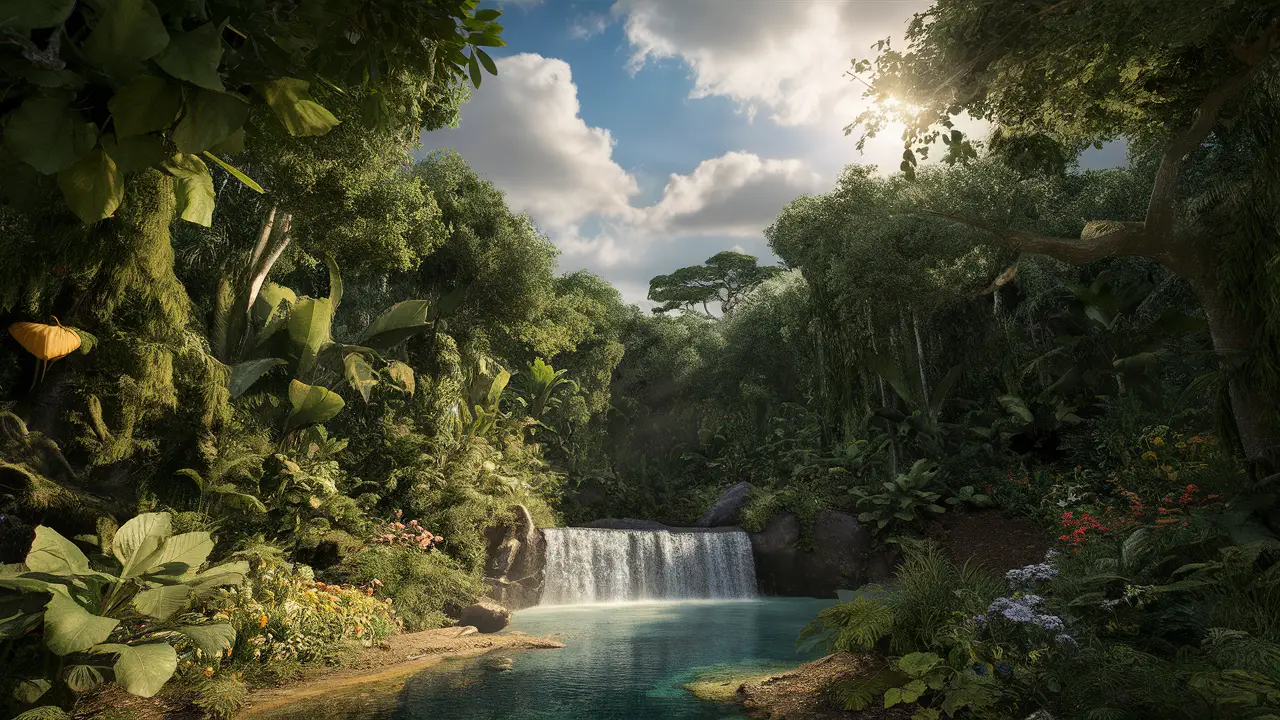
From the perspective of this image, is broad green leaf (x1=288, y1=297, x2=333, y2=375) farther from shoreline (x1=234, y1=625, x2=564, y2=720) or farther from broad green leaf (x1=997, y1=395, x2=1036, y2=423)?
broad green leaf (x1=997, y1=395, x2=1036, y2=423)

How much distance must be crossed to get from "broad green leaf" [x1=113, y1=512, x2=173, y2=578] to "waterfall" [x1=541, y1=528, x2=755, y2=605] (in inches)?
400

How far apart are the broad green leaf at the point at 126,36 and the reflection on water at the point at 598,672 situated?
5847 mm

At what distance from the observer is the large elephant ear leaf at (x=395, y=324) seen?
12.4 m

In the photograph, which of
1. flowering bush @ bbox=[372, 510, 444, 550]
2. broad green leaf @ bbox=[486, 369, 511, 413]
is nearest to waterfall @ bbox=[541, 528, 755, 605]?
broad green leaf @ bbox=[486, 369, 511, 413]

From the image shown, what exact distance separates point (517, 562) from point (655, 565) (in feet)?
12.1

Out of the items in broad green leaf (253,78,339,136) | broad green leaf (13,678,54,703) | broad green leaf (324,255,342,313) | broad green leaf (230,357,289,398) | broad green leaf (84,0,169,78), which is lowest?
broad green leaf (13,678,54,703)

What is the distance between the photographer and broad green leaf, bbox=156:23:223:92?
125cm

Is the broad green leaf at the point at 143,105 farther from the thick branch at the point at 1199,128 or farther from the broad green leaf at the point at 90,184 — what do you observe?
the thick branch at the point at 1199,128

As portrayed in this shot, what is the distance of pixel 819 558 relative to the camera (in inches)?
629

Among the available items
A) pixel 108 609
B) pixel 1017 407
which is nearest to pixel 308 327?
pixel 108 609

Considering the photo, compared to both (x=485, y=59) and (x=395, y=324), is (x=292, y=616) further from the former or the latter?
(x=485, y=59)

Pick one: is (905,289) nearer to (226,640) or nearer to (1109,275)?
(1109,275)

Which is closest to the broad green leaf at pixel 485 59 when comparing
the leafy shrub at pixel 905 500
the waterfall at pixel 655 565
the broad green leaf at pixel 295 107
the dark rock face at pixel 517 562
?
the broad green leaf at pixel 295 107

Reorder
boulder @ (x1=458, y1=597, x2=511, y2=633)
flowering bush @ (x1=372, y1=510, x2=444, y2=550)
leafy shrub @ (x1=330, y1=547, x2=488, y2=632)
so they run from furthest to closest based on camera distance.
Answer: boulder @ (x1=458, y1=597, x2=511, y2=633), flowering bush @ (x1=372, y1=510, x2=444, y2=550), leafy shrub @ (x1=330, y1=547, x2=488, y2=632)
